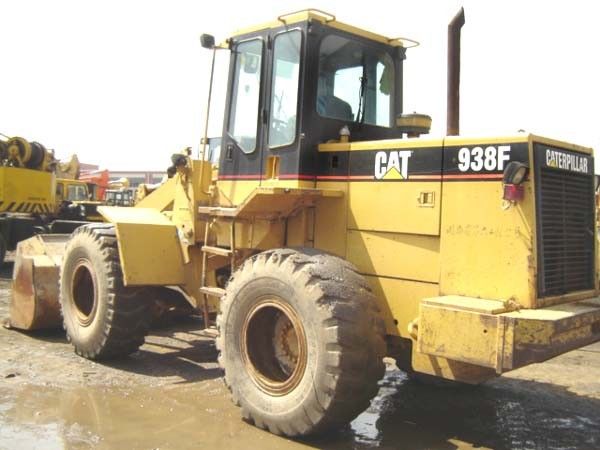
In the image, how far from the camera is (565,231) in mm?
4695

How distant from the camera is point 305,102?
5.31 m

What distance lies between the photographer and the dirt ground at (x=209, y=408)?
4547 mm

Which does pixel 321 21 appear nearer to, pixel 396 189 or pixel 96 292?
pixel 396 189

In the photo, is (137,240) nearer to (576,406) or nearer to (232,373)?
(232,373)

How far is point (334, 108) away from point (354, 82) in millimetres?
388

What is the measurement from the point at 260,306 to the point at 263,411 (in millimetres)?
757

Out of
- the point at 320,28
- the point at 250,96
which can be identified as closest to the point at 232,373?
the point at 250,96

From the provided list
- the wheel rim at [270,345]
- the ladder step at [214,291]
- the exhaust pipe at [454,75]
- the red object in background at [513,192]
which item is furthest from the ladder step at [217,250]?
the red object in background at [513,192]

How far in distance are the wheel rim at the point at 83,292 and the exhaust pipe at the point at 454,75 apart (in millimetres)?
3911

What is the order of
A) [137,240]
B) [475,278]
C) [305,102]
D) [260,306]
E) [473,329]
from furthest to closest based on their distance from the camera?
[137,240] < [305,102] < [260,306] < [475,278] < [473,329]

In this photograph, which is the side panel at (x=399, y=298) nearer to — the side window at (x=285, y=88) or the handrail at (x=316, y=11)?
the side window at (x=285, y=88)

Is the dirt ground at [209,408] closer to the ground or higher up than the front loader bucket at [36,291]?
closer to the ground

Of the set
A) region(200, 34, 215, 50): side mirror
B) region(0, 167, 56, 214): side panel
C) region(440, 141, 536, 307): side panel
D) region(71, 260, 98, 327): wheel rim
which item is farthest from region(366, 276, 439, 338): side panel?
region(0, 167, 56, 214): side panel

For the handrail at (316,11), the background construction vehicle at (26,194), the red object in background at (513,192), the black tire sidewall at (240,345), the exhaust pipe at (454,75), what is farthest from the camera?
the background construction vehicle at (26,194)
